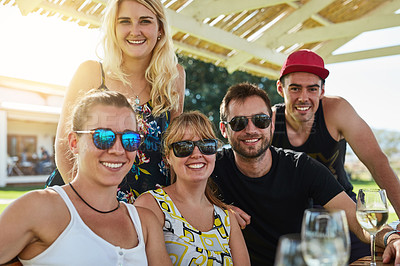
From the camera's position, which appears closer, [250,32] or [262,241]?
[262,241]

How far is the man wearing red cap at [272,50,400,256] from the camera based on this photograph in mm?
3133

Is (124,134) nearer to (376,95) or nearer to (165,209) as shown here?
(165,209)

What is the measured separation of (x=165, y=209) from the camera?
7.52ft

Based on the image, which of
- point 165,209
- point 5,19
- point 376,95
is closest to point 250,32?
point 165,209

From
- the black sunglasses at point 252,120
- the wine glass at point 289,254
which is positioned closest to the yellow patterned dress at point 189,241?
the black sunglasses at point 252,120

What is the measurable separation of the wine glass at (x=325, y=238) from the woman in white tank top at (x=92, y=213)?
82cm

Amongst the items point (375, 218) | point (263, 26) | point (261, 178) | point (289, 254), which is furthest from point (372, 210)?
point (263, 26)

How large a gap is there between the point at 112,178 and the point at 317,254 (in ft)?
3.18

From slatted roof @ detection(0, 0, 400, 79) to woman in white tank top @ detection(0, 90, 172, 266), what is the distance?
3.00m

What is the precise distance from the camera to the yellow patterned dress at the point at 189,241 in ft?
7.13

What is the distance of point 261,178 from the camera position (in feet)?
9.32

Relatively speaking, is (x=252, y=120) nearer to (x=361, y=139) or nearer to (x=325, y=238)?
(x=361, y=139)

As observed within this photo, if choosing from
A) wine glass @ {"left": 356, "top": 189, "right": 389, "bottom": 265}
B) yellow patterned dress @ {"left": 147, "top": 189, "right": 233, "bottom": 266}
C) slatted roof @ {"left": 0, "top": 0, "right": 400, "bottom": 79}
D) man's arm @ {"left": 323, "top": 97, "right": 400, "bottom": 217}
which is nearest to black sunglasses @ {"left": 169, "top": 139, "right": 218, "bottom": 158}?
yellow patterned dress @ {"left": 147, "top": 189, "right": 233, "bottom": 266}

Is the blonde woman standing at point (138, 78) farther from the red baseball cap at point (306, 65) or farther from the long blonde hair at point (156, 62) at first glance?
the red baseball cap at point (306, 65)
